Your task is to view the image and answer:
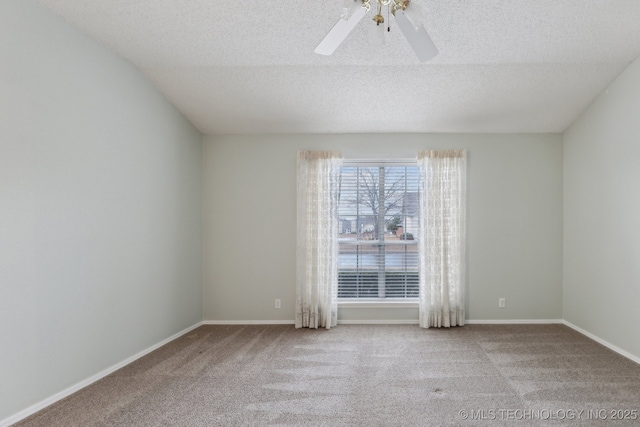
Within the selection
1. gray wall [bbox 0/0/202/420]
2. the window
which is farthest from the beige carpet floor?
the window

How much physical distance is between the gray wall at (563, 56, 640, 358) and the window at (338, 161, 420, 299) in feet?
5.87

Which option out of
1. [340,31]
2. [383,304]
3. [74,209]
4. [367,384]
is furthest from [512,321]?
[74,209]

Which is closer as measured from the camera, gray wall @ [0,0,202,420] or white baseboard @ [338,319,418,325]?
gray wall @ [0,0,202,420]

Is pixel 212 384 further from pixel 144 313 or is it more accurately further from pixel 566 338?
pixel 566 338

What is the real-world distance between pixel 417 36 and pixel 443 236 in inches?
119

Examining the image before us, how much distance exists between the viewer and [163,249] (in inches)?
163

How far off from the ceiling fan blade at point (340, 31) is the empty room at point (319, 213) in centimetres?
1

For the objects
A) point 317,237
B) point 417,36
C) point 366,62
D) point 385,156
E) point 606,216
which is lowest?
point 317,237

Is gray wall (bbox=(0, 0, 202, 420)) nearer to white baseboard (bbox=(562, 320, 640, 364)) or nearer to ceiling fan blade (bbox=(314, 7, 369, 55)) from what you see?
ceiling fan blade (bbox=(314, 7, 369, 55))

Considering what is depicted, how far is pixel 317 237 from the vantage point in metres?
4.82

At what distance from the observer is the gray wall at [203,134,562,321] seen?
4.89 metres

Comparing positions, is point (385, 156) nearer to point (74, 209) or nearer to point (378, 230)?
point (378, 230)

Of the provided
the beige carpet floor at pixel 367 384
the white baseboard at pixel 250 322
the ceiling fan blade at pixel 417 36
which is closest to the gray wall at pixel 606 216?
the beige carpet floor at pixel 367 384

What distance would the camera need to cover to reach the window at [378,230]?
5.05 metres
